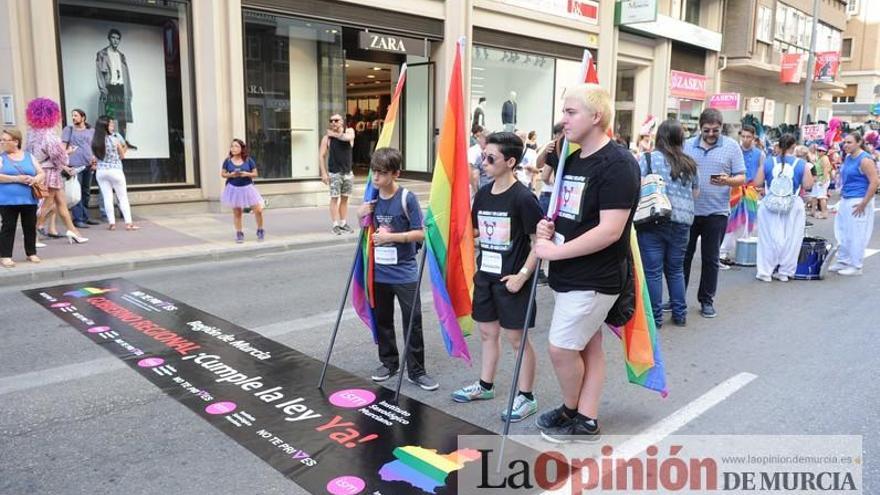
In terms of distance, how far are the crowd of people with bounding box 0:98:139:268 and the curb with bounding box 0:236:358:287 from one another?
0.45m

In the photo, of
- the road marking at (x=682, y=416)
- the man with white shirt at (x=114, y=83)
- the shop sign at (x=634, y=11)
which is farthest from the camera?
the shop sign at (x=634, y=11)

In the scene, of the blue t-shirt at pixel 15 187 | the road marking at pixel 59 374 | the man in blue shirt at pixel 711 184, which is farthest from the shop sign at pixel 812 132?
the blue t-shirt at pixel 15 187

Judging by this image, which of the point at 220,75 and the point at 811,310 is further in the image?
the point at 220,75

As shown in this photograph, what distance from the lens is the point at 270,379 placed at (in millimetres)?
4723

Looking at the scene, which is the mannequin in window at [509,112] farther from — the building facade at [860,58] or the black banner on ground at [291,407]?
the building facade at [860,58]

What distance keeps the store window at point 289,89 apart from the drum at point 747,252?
9.42 m

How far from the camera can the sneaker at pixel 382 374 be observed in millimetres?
4750

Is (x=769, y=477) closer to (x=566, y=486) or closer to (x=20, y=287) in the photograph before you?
(x=566, y=486)

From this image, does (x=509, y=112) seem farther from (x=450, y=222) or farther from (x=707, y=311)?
(x=450, y=222)

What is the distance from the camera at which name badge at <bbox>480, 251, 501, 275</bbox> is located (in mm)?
3994

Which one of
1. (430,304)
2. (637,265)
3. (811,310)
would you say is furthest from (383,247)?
(811,310)

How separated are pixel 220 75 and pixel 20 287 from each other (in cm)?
666

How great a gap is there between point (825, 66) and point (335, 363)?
119 feet

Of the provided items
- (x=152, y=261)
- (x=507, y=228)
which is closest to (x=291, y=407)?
(x=507, y=228)
